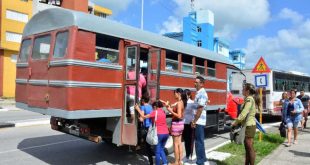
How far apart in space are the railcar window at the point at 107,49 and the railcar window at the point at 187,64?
3.03 metres

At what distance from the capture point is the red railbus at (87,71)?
6949mm

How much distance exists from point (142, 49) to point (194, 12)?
4589cm

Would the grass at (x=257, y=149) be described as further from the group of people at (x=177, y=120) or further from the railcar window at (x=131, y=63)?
the railcar window at (x=131, y=63)

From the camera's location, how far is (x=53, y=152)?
912 centimetres

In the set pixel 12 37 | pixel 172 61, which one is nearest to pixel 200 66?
pixel 172 61

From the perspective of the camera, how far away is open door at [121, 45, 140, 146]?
7.74 metres

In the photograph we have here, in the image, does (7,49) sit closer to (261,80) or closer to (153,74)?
(261,80)

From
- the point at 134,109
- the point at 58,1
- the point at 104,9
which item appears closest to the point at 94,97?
the point at 134,109

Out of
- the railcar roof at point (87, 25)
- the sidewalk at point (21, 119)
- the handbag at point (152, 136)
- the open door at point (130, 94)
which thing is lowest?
the sidewalk at point (21, 119)

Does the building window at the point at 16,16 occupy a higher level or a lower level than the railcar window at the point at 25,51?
higher

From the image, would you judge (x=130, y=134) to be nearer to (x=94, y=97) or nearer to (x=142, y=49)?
(x=94, y=97)

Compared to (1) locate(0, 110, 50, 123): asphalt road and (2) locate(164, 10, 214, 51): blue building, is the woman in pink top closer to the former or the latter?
(1) locate(0, 110, 50, 123): asphalt road

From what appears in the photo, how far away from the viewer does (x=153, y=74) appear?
870 centimetres

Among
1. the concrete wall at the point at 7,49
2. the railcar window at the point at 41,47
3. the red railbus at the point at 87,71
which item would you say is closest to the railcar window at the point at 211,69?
the red railbus at the point at 87,71
